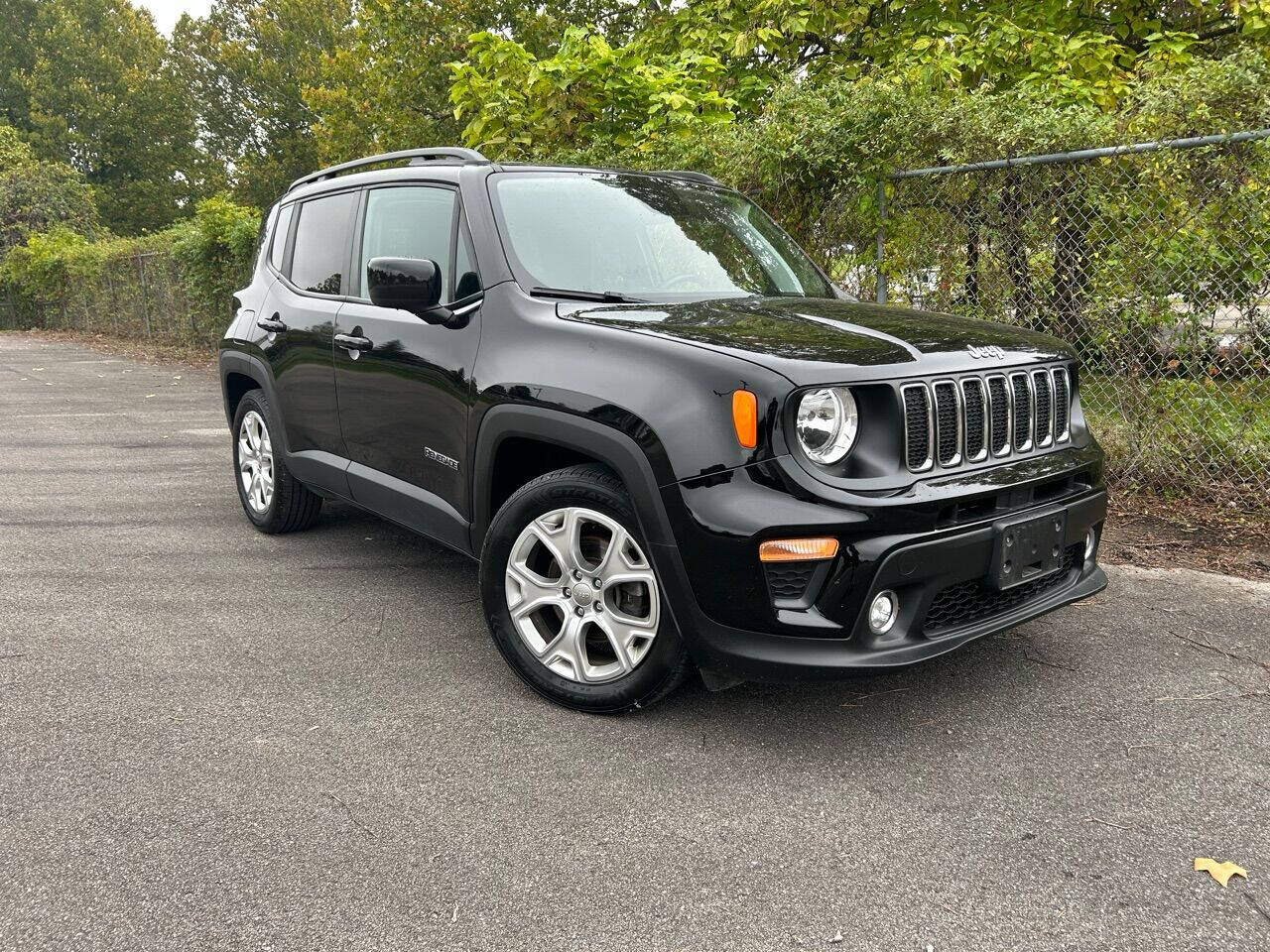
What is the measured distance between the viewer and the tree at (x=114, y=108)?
47750mm

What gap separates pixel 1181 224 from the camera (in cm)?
525

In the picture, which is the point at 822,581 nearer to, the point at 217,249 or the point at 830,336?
the point at 830,336

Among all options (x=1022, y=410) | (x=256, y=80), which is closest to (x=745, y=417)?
(x=1022, y=410)

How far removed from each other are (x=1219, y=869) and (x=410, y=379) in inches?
118

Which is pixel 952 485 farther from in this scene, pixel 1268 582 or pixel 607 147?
pixel 607 147

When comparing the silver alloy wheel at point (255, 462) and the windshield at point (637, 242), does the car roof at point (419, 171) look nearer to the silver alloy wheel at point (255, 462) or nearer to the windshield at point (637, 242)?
the windshield at point (637, 242)

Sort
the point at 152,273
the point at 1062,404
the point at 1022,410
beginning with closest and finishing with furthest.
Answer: the point at 1022,410
the point at 1062,404
the point at 152,273

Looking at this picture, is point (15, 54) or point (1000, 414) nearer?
point (1000, 414)

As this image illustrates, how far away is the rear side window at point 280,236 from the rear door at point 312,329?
0.03 meters

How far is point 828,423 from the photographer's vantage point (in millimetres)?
2863

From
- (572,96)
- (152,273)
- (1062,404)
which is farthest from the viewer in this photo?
(152,273)

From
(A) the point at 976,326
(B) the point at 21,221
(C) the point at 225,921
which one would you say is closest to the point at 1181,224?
(A) the point at 976,326

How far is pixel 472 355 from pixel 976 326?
1780 millimetres

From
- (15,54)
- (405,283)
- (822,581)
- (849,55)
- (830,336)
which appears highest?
(15,54)
